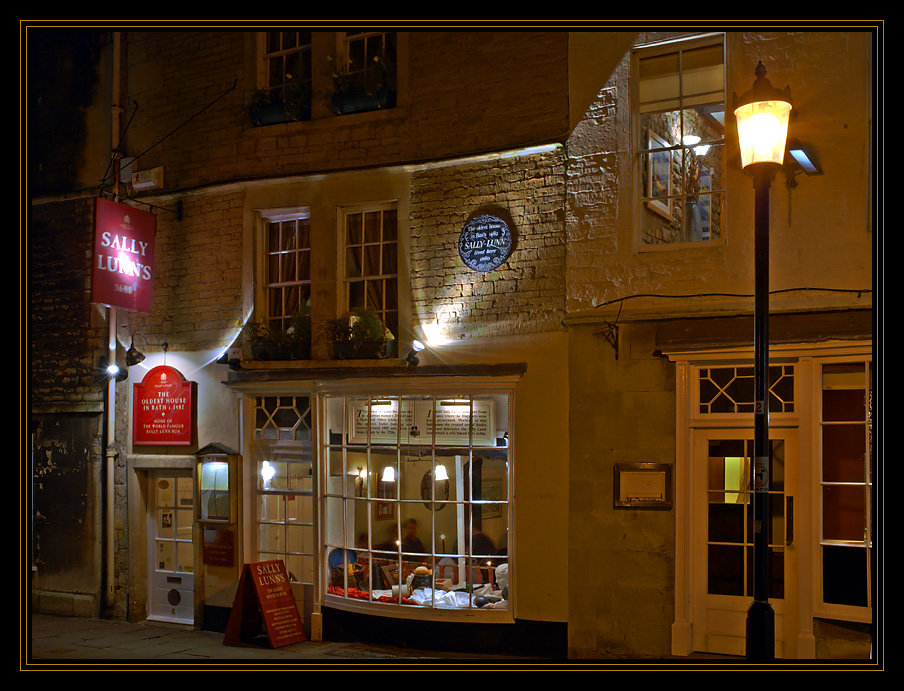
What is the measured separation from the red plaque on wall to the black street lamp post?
7589 millimetres

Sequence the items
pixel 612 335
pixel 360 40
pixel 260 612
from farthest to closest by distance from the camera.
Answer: pixel 360 40 < pixel 260 612 < pixel 612 335

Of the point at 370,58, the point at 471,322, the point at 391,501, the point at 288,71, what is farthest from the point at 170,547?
the point at 370,58

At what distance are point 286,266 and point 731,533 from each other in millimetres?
6542

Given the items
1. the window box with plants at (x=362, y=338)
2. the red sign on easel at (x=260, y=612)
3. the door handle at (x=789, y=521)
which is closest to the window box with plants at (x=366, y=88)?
the window box with plants at (x=362, y=338)

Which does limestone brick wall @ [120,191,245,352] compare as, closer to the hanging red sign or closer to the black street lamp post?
the hanging red sign

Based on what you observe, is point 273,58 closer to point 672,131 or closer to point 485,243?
point 485,243

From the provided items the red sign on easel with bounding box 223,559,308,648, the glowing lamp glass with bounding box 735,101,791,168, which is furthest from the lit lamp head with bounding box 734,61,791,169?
the red sign on easel with bounding box 223,559,308,648

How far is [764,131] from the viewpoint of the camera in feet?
21.7

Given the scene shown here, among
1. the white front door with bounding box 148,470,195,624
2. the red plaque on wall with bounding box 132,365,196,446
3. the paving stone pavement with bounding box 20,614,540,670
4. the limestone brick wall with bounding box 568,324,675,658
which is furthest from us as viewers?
the white front door with bounding box 148,470,195,624

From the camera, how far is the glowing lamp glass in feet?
21.7
